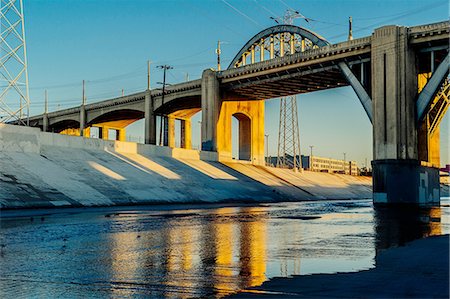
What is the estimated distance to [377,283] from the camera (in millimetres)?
8547

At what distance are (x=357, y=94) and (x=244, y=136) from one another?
38.7 meters

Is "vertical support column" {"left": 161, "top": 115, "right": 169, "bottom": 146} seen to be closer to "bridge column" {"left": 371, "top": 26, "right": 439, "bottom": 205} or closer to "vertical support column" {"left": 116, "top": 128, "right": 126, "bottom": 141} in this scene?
"vertical support column" {"left": 116, "top": 128, "right": 126, "bottom": 141}

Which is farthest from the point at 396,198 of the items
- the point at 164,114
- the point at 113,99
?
the point at 113,99

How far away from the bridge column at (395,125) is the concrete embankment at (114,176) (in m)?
15.4

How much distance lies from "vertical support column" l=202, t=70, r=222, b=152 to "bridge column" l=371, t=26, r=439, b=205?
31.8 meters

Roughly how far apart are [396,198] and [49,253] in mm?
44479

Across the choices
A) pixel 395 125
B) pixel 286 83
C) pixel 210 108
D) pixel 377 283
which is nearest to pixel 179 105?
pixel 210 108

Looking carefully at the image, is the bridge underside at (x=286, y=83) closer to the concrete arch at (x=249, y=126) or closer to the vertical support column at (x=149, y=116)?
the concrete arch at (x=249, y=126)

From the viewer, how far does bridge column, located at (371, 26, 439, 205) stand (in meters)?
52.7

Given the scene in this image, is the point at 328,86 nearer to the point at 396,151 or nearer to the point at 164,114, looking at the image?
the point at 396,151

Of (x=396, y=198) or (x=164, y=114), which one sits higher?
(x=164, y=114)

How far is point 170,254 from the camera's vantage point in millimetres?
12625

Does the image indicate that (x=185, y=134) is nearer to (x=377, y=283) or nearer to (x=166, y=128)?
(x=166, y=128)

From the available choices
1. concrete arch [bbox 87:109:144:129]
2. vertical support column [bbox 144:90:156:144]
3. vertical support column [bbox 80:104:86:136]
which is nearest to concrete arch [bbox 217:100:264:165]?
vertical support column [bbox 144:90:156:144]
